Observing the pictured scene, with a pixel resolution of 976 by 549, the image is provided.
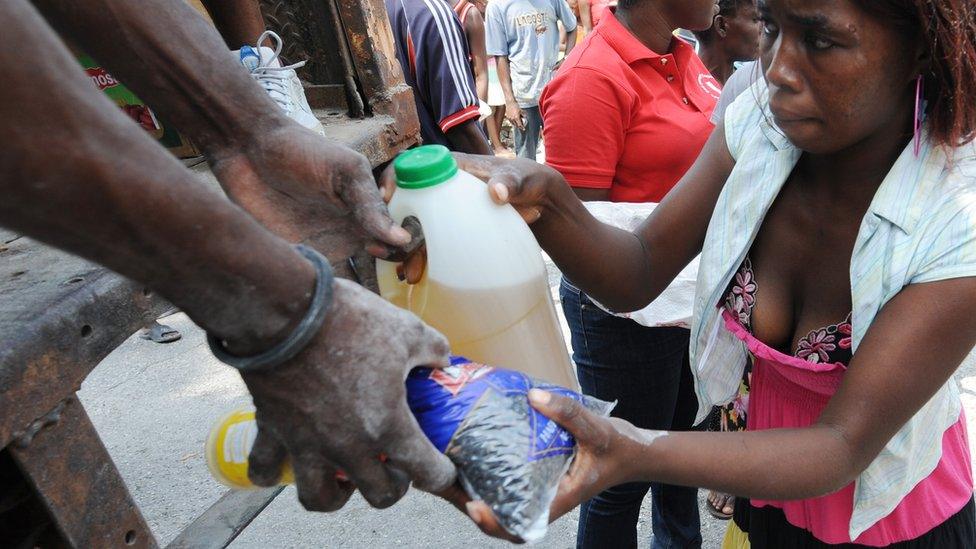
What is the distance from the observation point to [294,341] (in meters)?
0.86

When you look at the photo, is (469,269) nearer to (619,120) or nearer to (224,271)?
(224,271)

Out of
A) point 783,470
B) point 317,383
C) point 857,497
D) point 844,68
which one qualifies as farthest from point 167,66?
point 857,497

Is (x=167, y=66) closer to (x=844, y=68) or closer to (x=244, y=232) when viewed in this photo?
(x=244, y=232)

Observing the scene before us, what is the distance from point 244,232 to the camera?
0.85 metres

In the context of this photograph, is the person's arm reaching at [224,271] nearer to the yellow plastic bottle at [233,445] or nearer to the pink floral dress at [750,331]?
the yellow plastic bottle at [233,445]

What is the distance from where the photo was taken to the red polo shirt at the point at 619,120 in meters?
2.14

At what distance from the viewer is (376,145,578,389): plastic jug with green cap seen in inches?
50.7

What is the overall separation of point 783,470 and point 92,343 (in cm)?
117

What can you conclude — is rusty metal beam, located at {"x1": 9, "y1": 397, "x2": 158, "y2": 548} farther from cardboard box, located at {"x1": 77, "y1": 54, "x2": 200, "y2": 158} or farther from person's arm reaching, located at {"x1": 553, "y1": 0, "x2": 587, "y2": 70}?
person's arm reaching, located at {"x1": 553, "y1": 0, "x2": 587, "y2": 70}

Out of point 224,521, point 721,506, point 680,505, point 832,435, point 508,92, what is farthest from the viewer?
point 508,92

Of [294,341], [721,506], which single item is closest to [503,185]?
[294,341]

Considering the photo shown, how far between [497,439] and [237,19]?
1824 millimetres

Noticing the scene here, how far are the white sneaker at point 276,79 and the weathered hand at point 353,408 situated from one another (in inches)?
41.8

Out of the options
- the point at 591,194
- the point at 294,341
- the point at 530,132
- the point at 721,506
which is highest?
the point at 294,341
